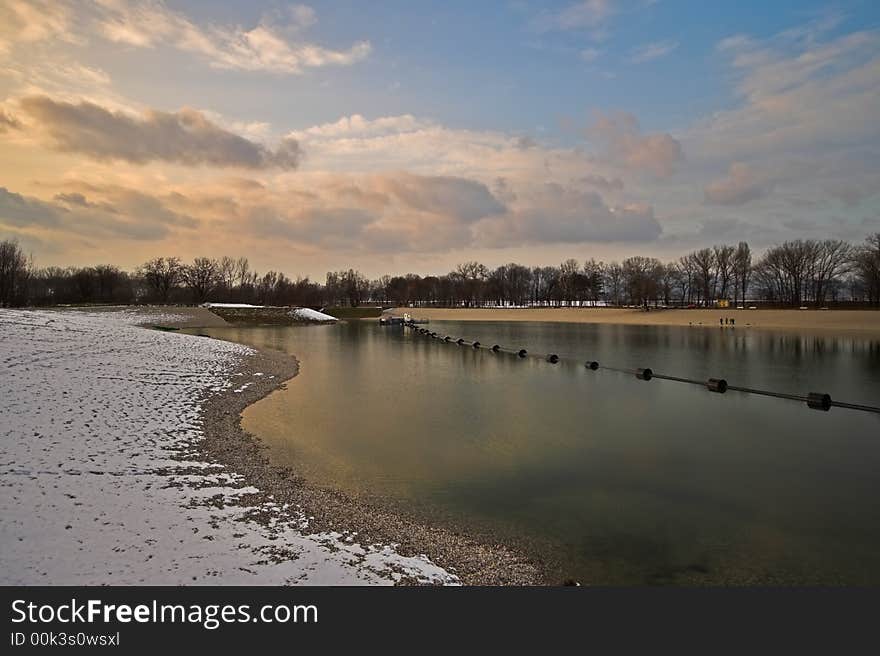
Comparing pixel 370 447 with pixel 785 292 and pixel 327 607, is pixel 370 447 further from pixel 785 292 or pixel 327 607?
pixel 785 292

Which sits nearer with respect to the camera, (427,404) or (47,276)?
(427,404)

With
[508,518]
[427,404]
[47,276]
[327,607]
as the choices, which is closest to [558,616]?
[327,607]

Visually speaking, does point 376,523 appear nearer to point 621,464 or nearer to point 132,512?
point 132,512

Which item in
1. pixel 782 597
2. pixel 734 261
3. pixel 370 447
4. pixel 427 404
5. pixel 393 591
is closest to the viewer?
pixel 393 591

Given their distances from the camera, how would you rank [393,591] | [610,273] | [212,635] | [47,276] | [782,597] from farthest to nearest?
[610,273] < [47,276] < [782,597] < [393,591] < [212,635]

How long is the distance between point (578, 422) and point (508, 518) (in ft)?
21.1

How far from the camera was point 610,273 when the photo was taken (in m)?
126

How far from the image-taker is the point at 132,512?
19.4 ft

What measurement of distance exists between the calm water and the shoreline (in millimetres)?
463

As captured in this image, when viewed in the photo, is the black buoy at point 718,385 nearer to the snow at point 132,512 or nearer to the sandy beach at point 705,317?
the snow at point 132,512

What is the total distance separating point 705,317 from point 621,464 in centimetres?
7196

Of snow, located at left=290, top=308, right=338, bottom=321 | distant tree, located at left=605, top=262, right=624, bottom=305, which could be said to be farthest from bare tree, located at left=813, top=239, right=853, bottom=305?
snow, located at left=290, top=308, right=338, bottom=321

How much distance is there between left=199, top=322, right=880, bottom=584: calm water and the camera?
6.07 metres

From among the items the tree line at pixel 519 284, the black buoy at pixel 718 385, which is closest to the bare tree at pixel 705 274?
the tree line at pixel 519 284
